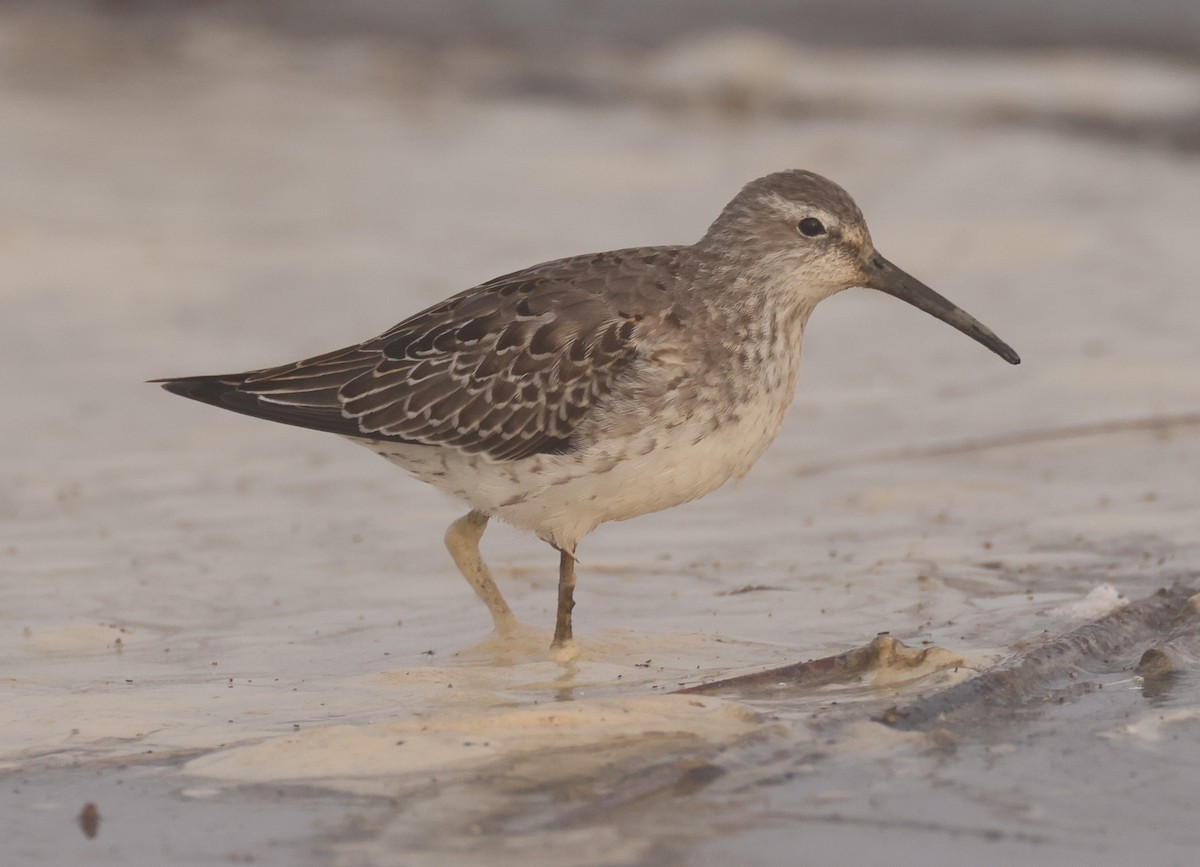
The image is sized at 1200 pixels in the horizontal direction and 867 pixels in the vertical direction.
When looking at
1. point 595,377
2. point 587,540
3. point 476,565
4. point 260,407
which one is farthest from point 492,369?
point 587,540

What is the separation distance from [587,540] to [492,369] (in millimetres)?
1531

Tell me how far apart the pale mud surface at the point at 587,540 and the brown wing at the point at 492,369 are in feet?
2.61

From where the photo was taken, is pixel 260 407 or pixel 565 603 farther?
pixel 260 407

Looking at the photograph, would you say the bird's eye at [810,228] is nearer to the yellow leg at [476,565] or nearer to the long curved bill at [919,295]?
the long curved bill at [919,295]

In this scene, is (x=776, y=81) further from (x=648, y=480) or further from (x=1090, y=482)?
(x=648, y=480)

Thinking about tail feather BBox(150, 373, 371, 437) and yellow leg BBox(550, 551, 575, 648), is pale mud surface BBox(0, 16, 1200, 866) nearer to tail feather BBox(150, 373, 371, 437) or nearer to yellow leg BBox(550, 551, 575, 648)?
yellow leg BBox(550, 551, 575, 648)

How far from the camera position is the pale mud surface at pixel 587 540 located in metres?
5.09

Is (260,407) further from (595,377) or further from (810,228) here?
(810,228)

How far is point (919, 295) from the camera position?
770 centimetres

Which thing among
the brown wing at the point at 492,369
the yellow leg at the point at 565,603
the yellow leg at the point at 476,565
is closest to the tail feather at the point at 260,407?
the brown wing at the point at 492,369

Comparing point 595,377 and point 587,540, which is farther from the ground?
point 595,377

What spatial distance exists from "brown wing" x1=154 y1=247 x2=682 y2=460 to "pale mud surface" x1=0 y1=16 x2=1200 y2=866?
797 mm

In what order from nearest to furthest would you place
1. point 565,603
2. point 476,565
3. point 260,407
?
point 565,603, point 476,565, point 260,407

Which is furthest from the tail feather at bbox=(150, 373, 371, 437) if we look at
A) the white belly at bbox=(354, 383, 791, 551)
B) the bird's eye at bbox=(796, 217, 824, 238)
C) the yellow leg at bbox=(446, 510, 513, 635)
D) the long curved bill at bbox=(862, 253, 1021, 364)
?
the long curved bill at bbox=(862, 253, 1021, 364)
